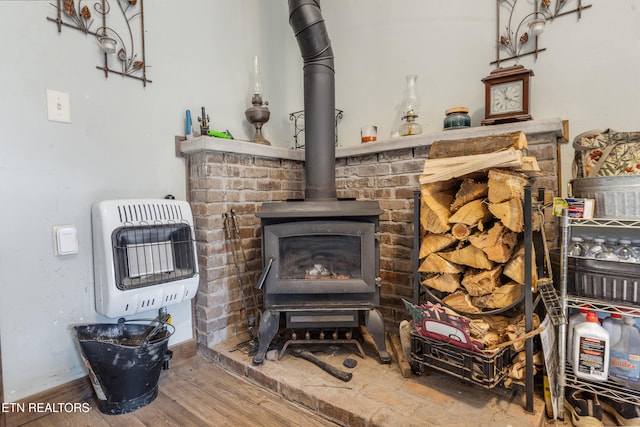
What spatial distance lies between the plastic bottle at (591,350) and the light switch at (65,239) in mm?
2118

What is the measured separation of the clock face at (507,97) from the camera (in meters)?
1.60

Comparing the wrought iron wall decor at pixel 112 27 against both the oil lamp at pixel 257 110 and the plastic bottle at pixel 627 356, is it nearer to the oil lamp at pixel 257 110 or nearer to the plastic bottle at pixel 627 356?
the oil lamp at pixel 257 110

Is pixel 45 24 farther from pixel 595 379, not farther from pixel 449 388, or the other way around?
pixel 595 379

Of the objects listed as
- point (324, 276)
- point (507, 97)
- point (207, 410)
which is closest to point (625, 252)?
point (507, 97)

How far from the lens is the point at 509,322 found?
140cm

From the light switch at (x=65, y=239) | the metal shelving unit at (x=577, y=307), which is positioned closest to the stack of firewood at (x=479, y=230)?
the metal shelving unit at (x=577, y=307)

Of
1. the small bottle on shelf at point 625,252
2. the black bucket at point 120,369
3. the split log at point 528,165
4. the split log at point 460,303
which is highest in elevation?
the split log at point 528,165

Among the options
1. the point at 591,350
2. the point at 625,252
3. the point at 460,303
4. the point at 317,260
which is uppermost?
the point at 625,252

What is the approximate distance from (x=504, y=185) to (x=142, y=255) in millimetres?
1609

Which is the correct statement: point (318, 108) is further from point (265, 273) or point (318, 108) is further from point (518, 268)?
point (518, 268)

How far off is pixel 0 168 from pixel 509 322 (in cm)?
217

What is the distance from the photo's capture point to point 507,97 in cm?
163

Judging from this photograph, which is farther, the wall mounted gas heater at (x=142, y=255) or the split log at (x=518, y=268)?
the wall mounted gas heater at (x=142, y=255)

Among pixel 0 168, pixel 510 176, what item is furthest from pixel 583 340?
pixel 0 168
